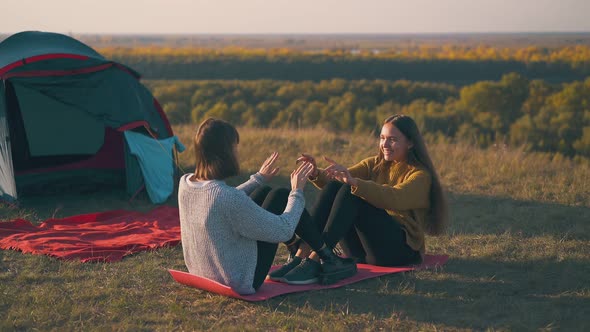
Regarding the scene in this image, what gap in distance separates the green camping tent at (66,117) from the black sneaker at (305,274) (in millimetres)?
3729

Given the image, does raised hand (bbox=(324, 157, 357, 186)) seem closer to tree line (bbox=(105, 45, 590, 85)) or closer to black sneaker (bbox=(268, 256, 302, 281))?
black sneaker (bbox=(268, 256, 302, 281))

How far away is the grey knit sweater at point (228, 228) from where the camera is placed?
3.98 m

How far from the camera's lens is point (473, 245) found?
19.6ft

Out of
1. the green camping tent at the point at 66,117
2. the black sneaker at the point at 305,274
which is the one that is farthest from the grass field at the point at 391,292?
the green camping tent at the point at 66,117

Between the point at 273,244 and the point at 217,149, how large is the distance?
2.45 feet

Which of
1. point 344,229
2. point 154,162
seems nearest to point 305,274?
point 344,229

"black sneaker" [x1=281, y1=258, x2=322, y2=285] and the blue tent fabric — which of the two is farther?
the blue tent fabric

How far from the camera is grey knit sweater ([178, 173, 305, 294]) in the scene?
3982mm

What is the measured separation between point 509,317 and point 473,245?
1732 millimetres

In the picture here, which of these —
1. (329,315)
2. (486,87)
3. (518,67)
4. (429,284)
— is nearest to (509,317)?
(429,284)

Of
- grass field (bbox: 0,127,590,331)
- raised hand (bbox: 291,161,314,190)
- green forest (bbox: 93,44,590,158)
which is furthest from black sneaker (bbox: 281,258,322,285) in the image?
green forest (bbox: 93,44,590,158)

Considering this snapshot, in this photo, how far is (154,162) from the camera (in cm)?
815

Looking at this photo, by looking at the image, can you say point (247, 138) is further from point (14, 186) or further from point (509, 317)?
point (509, 317)

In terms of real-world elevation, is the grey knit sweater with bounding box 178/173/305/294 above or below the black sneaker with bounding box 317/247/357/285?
above
